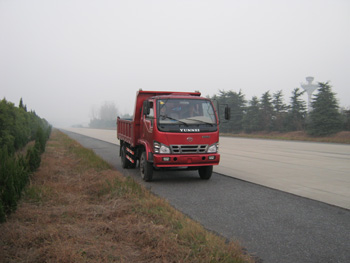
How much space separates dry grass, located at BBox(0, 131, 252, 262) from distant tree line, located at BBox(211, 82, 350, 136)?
26.1 meters

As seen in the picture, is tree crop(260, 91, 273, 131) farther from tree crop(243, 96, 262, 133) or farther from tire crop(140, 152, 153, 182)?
tire crop(140, 152, 153, 182)

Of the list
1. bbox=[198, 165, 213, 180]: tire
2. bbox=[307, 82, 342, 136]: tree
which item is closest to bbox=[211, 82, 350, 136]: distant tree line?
bbox=[307, 82, 342, 136]: tree

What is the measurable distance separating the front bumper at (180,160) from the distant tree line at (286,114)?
76.7 feet

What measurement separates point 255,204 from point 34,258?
4186 millimetres

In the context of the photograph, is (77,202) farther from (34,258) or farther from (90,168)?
(90,168)

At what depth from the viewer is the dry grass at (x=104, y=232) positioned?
3445mm

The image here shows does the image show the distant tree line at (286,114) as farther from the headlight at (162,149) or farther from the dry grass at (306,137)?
the headlight at (162,149)

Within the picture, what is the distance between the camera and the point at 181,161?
7.75 metres

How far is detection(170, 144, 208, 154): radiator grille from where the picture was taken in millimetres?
7773

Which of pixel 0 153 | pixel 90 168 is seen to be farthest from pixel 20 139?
pixel 0 153

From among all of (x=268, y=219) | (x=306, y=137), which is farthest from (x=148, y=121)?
(x=306, y=137)

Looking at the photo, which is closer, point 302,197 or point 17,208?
point 17,208

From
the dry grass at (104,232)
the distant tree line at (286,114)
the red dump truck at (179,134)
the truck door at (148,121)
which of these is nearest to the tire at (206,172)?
the red dump truck at (179,134)

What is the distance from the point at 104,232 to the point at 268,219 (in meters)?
2.74
